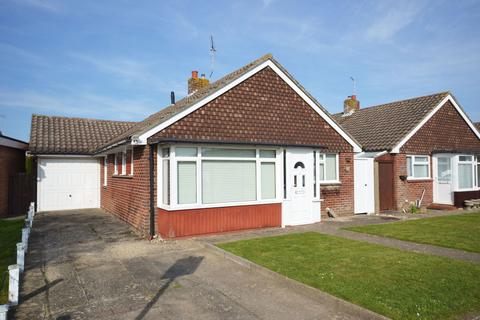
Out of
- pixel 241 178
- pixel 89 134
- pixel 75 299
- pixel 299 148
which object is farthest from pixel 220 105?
pixel 89 134

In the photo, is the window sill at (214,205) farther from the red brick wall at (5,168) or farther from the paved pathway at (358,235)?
the red brick wall at (5,168)

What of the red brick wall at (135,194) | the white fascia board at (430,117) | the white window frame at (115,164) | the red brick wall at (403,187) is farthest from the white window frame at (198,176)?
the white fascia board at (430,117)

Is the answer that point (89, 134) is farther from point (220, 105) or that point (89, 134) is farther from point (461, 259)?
point (461, 259)

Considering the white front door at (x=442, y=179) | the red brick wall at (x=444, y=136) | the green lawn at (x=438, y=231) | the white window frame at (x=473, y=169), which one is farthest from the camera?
the white window frame at (x=473, y=169)

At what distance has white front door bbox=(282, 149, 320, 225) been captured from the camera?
1237cm

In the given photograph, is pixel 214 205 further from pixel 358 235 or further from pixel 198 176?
pixel 358 235

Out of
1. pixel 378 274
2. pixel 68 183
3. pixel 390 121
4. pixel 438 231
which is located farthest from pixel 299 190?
pixel 68 183

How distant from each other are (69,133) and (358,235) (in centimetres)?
1654

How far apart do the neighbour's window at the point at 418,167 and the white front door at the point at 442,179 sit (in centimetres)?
45

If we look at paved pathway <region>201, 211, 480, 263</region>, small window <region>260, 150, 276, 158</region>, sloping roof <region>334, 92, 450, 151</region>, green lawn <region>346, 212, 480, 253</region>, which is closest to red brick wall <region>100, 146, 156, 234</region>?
paved pathway <region>201, 211, 480, 263</region>

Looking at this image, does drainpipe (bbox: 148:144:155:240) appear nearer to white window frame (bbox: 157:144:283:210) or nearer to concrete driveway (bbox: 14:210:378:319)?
white window frame (bbox: 157:144:283:210)

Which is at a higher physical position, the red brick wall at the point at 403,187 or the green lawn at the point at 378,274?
the red brick wall at the point at 403,187

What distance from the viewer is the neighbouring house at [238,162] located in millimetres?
10484

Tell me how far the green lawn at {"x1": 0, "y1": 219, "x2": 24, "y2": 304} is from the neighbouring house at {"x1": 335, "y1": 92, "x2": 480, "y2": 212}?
13.4 m
